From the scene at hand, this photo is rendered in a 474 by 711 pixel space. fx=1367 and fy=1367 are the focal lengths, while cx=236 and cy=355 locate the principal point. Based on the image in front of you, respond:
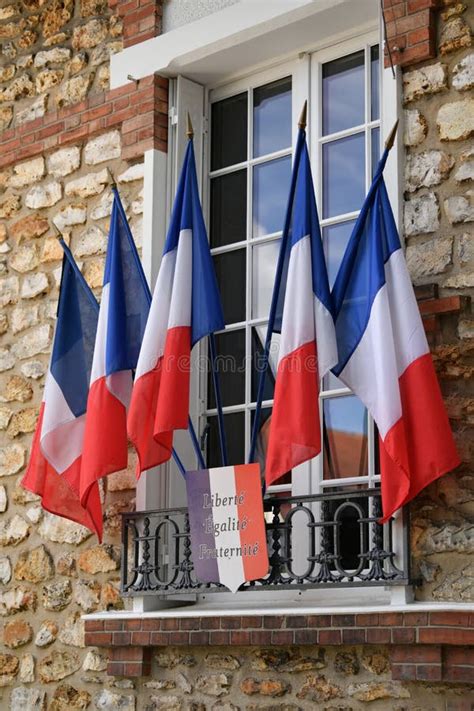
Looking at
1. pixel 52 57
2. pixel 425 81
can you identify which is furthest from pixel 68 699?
pixel 52 57

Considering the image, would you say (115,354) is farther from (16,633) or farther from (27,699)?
(27,699)

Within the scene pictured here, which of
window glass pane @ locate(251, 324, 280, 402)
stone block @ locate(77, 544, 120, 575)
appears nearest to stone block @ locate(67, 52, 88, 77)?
window glass pane @ locate(251, 324, 280, 402)

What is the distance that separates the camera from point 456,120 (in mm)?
5348

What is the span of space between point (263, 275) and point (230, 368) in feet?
1.45

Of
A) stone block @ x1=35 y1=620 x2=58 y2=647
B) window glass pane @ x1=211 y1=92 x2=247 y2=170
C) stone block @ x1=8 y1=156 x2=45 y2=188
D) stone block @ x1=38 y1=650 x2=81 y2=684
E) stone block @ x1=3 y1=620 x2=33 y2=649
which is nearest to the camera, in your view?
stone block @ x1=38 y1=650 x2=81 y2=684

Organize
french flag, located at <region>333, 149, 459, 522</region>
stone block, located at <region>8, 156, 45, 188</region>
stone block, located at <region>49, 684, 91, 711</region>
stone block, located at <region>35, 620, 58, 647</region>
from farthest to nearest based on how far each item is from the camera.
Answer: stone block, located at <region>8, 156, 45, 188</region> → stone block, located at <region>35, 620, 58, 647</region> → stone block, located at <region>49, 684, 91, 711</region> → french flag, located at <region>333, 149, 459, 522</region>

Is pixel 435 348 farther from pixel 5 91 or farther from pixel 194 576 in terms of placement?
pixel 5 91

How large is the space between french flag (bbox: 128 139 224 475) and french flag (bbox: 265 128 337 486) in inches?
15.7

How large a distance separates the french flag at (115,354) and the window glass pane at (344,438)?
84 cm

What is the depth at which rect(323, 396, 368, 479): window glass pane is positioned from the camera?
551 cm

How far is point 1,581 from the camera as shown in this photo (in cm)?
642

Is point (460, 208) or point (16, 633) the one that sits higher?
point (460, 208)

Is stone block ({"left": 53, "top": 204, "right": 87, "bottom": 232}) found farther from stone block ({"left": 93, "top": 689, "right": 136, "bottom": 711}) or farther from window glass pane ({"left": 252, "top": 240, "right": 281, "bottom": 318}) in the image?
stone block ({"left": 93, "top": 689, "right": 136, "bottom": 711})

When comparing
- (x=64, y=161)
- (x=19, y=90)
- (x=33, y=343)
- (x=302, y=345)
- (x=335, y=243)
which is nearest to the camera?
(x=302, y=345)
